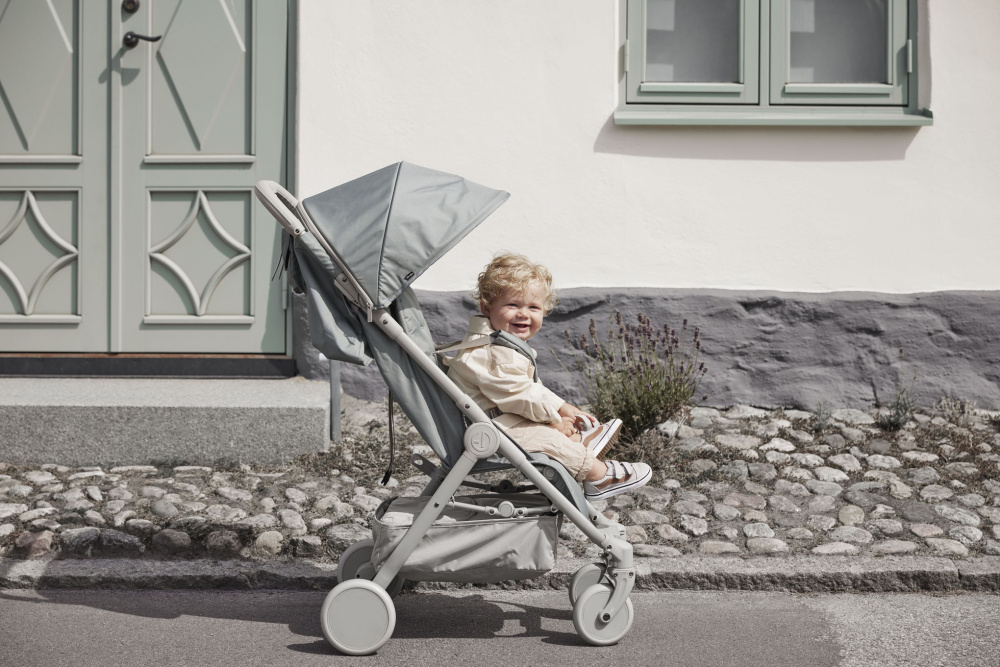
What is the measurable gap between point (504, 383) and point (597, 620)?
0.81 meters

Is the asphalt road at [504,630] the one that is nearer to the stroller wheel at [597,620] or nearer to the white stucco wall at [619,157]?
the stroller wheel at [597,620]

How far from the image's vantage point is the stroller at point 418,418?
3.12m

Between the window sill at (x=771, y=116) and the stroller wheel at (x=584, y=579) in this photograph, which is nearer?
the stroller wheel at (x=584, y=579)

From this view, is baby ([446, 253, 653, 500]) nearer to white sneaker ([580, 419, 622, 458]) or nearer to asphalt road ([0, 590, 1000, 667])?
white sneaker ([580, 419, 622, 458])

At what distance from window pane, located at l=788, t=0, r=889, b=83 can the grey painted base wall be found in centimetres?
137

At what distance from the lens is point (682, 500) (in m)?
4.51

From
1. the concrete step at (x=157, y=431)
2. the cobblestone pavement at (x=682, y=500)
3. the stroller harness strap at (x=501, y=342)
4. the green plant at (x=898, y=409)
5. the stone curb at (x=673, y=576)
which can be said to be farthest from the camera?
the green plant at (x=898, y=409)

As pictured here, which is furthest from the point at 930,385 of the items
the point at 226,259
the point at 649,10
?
the point at 226,259

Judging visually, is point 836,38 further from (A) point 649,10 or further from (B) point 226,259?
(B) point 226,259

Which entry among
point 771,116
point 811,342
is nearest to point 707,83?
point 771,116

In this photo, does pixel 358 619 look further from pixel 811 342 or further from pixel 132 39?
pixel 132 39

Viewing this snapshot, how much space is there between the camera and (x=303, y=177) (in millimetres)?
5840

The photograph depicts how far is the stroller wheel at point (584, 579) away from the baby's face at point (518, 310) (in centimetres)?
78

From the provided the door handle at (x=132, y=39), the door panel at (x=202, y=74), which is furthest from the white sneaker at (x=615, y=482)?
the door handle at (x=132, y=39)
